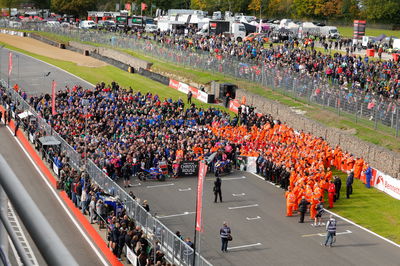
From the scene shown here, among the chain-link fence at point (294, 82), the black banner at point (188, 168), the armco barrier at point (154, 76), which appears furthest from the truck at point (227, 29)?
the black banner at point (188, 168)

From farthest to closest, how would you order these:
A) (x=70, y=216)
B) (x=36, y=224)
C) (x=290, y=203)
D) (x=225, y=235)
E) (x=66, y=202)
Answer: (x=66, y=202), (x=290, y=203), (x=70, y=216), (x=225, y=235), (x=36, y=224)

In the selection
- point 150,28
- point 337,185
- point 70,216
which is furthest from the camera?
point 150,28

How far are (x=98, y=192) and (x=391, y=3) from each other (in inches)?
3289

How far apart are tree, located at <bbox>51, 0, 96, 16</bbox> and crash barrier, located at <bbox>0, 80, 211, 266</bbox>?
87674mm

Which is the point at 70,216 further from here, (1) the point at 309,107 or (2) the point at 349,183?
(1) the point at 309,107

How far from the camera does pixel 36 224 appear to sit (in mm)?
2293

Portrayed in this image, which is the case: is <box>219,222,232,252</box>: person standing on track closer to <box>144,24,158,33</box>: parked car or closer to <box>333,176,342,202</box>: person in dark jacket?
<box>333,176,342,202</box>: person in dark jacket

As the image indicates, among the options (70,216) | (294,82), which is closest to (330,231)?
(70,216)

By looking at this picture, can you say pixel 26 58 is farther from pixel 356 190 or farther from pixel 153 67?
pixel 356 190

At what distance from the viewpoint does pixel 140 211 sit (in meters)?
21.5

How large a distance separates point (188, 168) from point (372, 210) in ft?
33.0

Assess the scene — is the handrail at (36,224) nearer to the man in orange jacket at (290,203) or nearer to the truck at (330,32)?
the man in orange jacket at (290,203)

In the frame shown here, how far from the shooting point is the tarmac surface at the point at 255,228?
69.9 ft

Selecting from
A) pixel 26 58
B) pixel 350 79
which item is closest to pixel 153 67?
pixel 26 58
